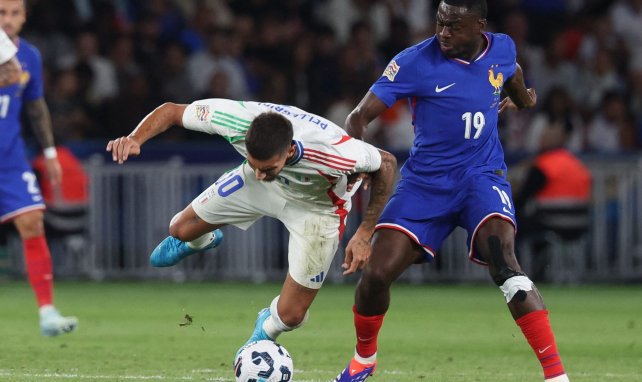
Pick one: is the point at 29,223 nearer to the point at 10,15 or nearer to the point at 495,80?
the point at 10,15

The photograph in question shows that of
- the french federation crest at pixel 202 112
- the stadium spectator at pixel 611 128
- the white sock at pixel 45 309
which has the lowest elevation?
the stadium spectator at pixel 611 128

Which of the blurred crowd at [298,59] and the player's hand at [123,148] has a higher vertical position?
the player's hand at [123,148]

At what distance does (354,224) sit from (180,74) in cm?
313

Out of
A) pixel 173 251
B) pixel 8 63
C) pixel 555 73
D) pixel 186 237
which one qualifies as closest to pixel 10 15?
pixel 8 63

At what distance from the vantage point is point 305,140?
7.85 meters

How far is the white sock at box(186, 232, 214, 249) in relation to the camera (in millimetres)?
9117

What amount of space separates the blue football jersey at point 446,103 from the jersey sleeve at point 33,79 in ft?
10.9

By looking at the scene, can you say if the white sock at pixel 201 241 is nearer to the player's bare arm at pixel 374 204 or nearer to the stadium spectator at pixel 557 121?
the player's bare arm at pixel 374 204

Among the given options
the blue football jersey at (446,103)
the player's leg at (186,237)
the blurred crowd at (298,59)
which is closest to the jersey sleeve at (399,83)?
the blue football jersey at (446,103)

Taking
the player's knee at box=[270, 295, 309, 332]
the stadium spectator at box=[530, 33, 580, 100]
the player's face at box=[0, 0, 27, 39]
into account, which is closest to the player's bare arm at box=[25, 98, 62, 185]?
the player's face at box=[0, 0, 27, 39]

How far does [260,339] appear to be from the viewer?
838 centimetres

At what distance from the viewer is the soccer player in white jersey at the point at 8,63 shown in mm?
9789

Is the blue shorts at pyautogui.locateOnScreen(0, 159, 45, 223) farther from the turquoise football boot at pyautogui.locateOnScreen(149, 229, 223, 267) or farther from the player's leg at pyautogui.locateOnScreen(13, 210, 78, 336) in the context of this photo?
the turquoise football boot at pyautogui.locateOnScreen(149, 229, 223, 267)

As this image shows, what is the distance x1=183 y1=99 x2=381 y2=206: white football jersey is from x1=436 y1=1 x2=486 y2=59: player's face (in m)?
0.81
